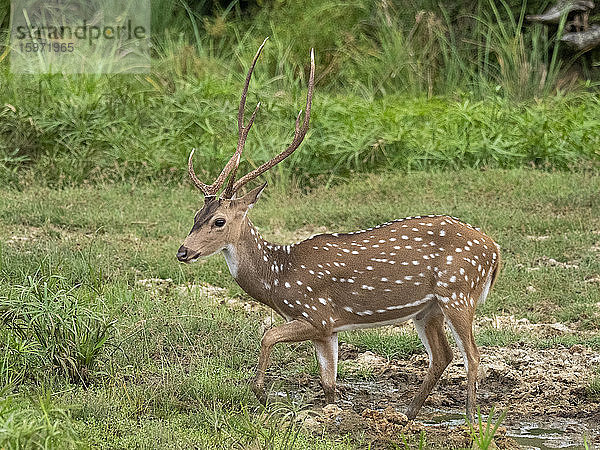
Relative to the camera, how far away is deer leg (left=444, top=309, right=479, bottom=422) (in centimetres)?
536

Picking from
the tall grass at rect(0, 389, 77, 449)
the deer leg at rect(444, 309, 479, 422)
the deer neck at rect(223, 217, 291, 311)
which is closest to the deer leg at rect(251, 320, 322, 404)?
the deer neck at rect(223, 217, 291, 311)

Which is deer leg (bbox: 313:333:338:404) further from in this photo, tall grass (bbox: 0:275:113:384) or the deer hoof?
tall grass (bbox: 0:275:113:384)

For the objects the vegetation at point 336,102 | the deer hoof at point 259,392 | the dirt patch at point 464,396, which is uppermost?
the deer hoof at point 259,392

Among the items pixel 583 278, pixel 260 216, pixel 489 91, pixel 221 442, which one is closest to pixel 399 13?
pixel 489 91

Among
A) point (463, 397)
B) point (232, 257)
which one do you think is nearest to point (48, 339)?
point (232, 257)

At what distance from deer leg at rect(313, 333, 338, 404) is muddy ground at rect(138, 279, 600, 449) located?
109 millimetres

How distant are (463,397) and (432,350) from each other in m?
0.47

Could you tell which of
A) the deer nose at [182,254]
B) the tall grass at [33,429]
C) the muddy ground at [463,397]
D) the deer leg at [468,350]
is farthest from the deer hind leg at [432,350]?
A: the tall grass at [33,429]

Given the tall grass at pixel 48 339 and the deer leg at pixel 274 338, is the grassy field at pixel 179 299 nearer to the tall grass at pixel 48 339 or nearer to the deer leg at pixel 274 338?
the tall grass at pixel 48 339

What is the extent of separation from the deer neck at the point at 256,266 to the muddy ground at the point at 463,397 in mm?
641

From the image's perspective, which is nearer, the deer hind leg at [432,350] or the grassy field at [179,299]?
the grassy field at [179,299]

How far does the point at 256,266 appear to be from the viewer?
5637 millimetres

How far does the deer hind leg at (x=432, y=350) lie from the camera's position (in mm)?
5559

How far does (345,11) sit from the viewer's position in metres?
14.5
